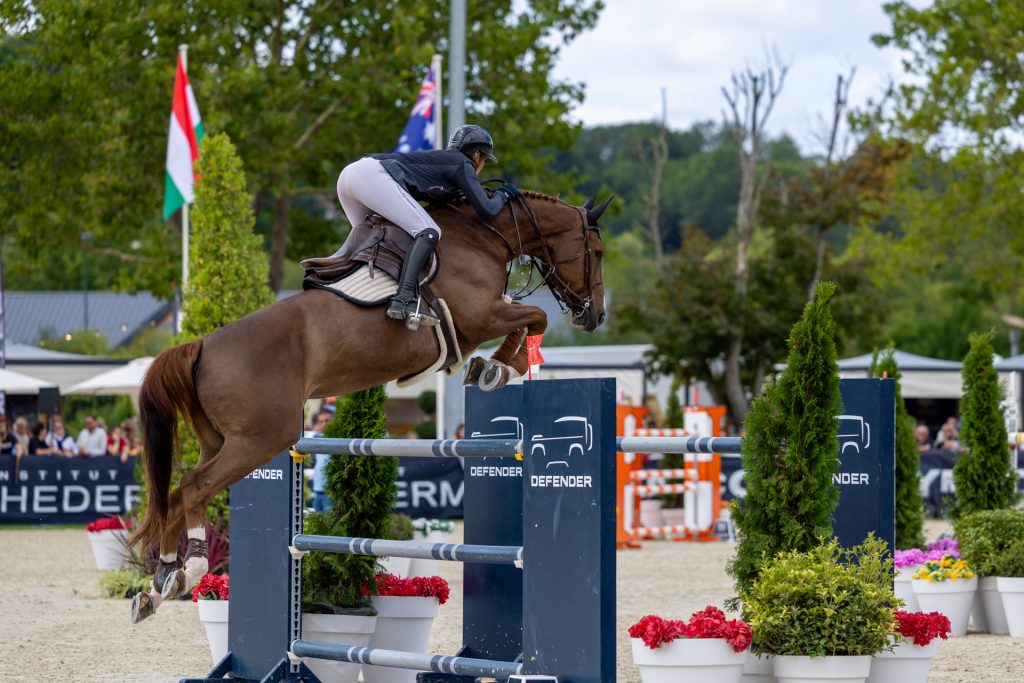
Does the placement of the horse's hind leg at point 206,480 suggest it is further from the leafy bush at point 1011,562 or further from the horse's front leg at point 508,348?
the leafy bush at point 1011,562

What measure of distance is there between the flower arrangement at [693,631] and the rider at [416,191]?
1.43 metres

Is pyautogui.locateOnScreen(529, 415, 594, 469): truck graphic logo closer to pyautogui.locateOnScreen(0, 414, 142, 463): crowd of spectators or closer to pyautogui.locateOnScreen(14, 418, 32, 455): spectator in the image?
pyautogui.locateOnScreen(0, 414, 142, 463): crowd of spectators

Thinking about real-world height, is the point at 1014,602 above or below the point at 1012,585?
below

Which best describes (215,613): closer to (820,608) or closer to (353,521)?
(353,521)

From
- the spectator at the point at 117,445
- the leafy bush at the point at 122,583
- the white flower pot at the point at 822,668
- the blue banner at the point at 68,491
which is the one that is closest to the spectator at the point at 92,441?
the spectator at the point at 117,445

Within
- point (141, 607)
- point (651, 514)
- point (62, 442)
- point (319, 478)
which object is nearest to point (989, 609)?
point (141, 607)

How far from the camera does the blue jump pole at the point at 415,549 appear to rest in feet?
16.2

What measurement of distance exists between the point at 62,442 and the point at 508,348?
1404 centimetres

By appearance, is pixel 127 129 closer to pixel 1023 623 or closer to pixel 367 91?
pixel 367 91

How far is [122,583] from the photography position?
11.2 metres

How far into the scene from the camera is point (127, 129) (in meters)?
19.8

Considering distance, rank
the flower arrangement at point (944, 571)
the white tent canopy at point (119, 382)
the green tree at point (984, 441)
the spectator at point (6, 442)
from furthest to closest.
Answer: the white tent canopy at point (119, 382) < the spectator at point (6, 442) < the green tree at point (984, 441) < the flower arrangement at point (944, 571)

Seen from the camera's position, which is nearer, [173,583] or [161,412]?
[173,583]

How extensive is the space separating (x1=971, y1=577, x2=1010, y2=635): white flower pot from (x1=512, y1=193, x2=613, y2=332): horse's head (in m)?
4.65
